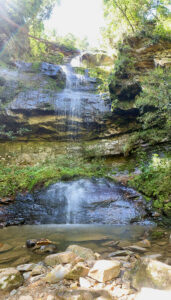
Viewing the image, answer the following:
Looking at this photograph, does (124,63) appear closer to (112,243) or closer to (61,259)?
(112,243)

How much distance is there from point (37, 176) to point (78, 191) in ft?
7.67

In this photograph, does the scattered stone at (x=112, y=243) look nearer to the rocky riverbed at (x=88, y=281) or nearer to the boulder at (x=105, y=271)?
the rocky riverbed at (x=88, y=281)

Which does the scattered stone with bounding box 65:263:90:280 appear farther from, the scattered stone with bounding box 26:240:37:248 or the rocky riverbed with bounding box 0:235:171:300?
the scattered stone with bounding box 26:240:37:248

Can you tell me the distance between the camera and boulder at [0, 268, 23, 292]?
5.54 feet

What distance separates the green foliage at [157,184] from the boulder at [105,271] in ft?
13.7

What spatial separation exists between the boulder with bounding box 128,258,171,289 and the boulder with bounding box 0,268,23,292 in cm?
110

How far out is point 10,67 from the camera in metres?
13.7

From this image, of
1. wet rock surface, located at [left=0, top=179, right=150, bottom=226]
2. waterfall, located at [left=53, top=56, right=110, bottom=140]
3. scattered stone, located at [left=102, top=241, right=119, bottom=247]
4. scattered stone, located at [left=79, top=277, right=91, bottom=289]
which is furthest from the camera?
waterfall, located at [left=53, top=56, right=110, bottom=140]

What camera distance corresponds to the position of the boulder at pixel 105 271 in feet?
5.49

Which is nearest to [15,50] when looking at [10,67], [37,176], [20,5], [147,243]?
[10,67]

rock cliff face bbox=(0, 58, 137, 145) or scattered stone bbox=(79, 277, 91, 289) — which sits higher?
rock cliff face bbox=(0, 58, 137, 145)

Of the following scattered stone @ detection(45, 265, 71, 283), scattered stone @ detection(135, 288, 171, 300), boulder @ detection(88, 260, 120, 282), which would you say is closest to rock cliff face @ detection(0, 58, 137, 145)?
scattered stone @ detection(45, 265, 71, 283)

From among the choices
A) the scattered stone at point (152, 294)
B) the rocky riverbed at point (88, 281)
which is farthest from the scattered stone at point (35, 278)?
the scattered stone at point (152, 294)

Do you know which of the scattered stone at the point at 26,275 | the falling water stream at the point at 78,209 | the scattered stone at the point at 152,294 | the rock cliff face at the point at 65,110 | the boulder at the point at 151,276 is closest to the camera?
the scattered stone at the point at 152,294
